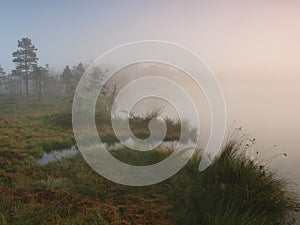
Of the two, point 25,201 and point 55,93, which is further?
point 55,93

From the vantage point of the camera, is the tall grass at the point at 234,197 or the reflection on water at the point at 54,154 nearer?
the tall grass at the point at 234,197

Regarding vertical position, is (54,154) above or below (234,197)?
above

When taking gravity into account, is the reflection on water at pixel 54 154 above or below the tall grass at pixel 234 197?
above

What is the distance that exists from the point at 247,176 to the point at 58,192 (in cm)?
342

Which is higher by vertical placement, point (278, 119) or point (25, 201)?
point (278, 119)

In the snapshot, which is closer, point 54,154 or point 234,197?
point 234,197

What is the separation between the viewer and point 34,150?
9.24 meters

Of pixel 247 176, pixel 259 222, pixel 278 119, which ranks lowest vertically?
pixel 259 222

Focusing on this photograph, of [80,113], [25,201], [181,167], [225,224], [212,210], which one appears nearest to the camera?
[225,224]

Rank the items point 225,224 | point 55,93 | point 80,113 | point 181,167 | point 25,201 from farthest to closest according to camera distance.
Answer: point 55,93, point 80,113, point 181,167, point 25,201, point 225,224

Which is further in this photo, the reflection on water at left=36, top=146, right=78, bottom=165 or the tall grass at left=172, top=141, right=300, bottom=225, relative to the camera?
the reflection on water at left=36, top=146, right=78, bottom=165

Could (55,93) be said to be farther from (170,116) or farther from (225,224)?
(225,224)

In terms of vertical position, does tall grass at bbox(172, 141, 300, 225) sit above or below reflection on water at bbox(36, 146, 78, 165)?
below

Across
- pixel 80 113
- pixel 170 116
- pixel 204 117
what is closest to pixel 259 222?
pixel 204 117
